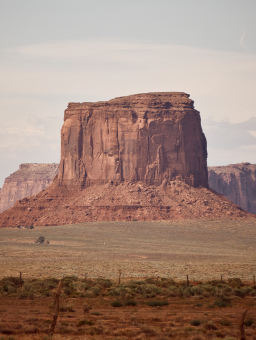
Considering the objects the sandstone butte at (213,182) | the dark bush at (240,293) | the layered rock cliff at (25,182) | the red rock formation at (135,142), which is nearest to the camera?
the dark bush at (240,293)

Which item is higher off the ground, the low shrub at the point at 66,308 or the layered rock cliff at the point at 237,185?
the layered rock cliff at the point at 237,185

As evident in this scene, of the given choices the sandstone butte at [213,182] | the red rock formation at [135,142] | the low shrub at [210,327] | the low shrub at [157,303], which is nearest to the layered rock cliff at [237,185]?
the sandstone butte at [213,182]

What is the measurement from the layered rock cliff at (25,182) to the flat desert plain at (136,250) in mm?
93679

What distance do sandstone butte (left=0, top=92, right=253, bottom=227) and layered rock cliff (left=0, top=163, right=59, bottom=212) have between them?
273 ft

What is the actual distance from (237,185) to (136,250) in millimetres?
108677

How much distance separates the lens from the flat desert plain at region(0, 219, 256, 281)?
44625mm

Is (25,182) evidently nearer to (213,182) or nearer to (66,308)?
(213,182)

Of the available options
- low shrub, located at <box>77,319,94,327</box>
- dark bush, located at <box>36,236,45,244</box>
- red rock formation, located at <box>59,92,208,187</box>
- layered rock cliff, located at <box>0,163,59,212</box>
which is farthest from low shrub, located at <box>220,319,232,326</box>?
layered rock cliff, located at <box>0,163,59,212</box>

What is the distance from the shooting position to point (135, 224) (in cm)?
8394

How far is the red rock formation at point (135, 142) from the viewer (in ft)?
306

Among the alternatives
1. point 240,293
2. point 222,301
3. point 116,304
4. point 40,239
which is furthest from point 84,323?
point 40,239

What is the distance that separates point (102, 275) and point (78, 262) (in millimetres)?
11043

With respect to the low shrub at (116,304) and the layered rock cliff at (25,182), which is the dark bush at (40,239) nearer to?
the low shrub at (116,304)

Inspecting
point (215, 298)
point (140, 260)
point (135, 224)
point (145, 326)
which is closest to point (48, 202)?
point (135, 224)
